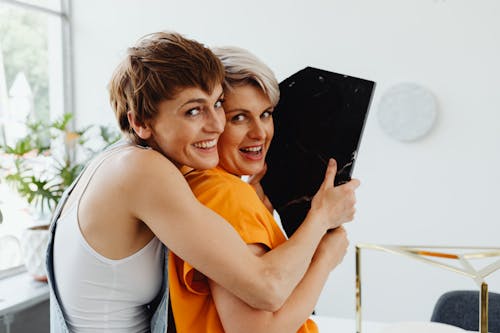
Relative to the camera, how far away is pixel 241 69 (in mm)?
1141

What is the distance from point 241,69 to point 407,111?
6.98ft

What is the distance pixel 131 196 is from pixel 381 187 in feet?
7.95

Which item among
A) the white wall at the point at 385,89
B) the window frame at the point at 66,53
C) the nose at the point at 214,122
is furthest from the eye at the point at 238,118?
the window frame at the point at 66,53

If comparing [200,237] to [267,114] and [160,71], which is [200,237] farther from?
[267,114]

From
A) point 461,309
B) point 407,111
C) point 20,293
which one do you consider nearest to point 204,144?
point 461,309

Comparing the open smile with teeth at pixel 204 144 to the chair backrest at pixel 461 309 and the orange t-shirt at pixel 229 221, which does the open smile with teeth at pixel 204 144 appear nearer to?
the orange t-shirt at pixel 229 221

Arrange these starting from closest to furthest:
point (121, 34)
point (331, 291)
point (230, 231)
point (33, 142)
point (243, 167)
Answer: point (230, 231)
point (243, 167)
point (33, 142)
point (331, 291)
point (121, 34)

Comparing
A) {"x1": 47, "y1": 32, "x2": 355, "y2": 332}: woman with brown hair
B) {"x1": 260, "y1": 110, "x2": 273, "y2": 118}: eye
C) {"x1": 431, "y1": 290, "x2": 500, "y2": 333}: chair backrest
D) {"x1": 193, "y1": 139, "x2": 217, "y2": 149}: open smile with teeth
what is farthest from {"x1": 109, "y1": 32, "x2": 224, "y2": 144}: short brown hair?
{"x1": 431, "y1": 290, "x2": 500, "y2": 333}: chair backrest

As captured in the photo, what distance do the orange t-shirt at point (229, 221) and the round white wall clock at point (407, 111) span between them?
2204 millimetres

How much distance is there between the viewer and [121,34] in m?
3.61

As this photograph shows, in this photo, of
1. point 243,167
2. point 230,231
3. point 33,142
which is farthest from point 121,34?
point 230,231

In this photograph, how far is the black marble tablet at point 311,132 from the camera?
111 centimetres

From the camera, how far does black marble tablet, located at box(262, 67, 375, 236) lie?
1113 millimetres

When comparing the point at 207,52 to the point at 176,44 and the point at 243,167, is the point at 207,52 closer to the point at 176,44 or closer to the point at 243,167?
the point at 176,44
